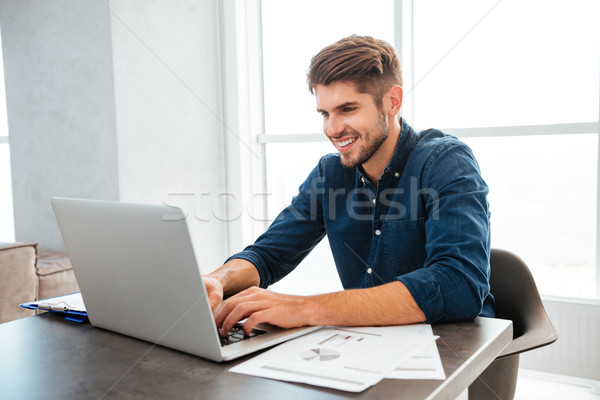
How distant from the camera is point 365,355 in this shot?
81 cm

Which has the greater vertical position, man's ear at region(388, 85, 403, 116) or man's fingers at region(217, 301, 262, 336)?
man's ear at region(388, 85, 403, 116)

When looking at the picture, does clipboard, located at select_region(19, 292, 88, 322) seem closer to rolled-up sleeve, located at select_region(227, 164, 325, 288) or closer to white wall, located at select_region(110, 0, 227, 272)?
rolled-up sleeve, located at select_region(227, 164, 325, 288)

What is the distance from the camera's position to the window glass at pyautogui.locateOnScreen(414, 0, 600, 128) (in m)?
2.33

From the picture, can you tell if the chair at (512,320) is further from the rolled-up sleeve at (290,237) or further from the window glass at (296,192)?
the window glass at (296,192)

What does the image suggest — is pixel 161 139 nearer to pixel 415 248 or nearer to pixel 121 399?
pixel 415 248

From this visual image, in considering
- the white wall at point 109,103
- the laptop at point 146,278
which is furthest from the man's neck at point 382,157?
the white wall at point 109,103

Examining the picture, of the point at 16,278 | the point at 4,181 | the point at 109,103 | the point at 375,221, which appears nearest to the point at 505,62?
the point at 375,221

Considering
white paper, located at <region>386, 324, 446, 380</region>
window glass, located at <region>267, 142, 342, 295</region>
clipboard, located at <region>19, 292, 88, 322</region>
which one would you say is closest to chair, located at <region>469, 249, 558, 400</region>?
white paper, located at <region>386, 324, 446, 380</region>

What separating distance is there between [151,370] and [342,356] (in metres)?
0.29

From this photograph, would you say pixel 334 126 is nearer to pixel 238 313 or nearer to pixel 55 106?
pixel 238 313

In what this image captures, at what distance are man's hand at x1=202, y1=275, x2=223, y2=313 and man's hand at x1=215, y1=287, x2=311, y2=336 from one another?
10 cm

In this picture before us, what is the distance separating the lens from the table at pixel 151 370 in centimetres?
71

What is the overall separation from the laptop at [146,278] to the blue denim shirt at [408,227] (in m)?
0.31

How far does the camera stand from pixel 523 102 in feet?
8.08
